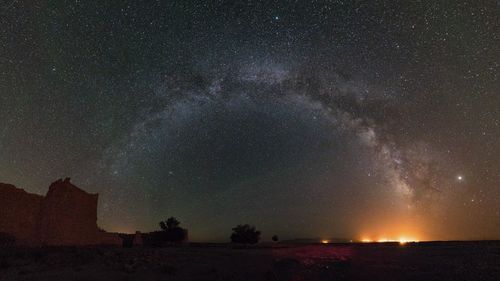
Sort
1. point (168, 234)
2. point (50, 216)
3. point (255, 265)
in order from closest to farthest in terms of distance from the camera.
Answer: point (255, 265)
point (50, 216)
point (168, 234)

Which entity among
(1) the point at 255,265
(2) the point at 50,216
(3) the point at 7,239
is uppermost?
(2) the point at 50,216

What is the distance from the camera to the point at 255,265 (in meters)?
18.0

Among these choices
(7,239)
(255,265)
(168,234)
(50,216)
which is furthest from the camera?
(168,234)

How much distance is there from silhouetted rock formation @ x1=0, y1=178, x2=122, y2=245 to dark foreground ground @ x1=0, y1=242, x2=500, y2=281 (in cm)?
1133

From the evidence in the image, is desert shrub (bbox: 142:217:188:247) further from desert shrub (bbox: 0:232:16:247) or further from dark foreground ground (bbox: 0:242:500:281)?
dark foreground ground (bbox: 0:242:500:281)

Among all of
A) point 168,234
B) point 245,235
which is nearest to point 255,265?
point 245,235

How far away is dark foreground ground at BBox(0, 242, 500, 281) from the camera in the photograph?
15.7 m

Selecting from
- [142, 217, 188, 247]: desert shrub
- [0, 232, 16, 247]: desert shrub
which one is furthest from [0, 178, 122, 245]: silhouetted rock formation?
[142, 217, 188, 247]: desert shrub

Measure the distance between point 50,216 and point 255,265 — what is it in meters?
22.3

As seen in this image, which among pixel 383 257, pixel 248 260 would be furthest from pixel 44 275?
pixel 383 257

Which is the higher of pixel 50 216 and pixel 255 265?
pixel 50 216

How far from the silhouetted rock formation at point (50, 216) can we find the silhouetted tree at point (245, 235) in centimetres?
1349

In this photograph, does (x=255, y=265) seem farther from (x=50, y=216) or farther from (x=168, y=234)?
(x=168, y=234)

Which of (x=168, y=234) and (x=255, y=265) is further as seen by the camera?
(x=168, y=234)
